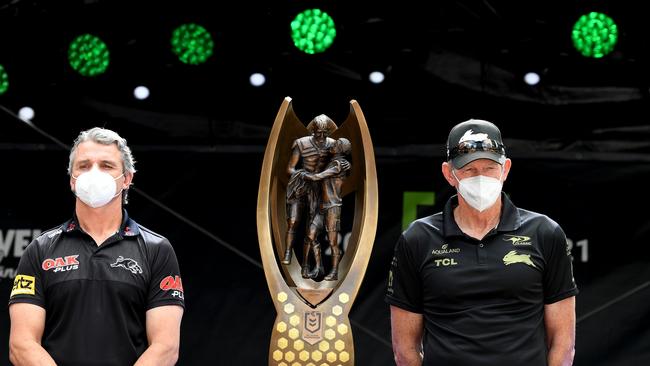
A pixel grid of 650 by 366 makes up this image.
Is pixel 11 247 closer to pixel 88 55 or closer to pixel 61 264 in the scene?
pixel 88 55

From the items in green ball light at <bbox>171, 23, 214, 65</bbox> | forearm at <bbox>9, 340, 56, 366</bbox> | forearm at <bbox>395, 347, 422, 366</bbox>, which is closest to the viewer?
forearm at <bbox>9, 340, 56, 366</bbox>

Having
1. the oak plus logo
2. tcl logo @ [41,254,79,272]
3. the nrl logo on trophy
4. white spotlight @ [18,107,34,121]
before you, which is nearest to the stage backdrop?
the oak plus logo

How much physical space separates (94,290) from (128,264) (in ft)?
0.37

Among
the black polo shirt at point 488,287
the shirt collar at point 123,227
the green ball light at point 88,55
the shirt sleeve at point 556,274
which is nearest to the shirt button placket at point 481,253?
the black polo shirt at point 488,287

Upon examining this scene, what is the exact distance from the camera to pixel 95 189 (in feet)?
8.05

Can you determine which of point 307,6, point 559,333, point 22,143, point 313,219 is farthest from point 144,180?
point 559,333

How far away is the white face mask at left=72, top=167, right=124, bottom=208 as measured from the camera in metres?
2.46

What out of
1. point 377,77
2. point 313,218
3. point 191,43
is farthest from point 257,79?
point 313,218

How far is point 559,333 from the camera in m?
2.42

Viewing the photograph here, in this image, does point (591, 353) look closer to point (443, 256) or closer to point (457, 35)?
point (457, 35)

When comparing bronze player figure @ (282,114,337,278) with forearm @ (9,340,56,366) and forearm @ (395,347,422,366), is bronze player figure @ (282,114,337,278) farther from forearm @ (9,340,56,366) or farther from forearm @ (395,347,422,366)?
forearm @ (9,340,56,366)

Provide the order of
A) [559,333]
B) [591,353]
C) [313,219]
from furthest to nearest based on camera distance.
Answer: [591,353] → [313,219] → [559,333]

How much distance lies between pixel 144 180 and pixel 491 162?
2542mm

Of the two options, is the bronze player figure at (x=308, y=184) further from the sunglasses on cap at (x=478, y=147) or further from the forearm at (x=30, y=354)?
the forearm at (x=30, y=354)
